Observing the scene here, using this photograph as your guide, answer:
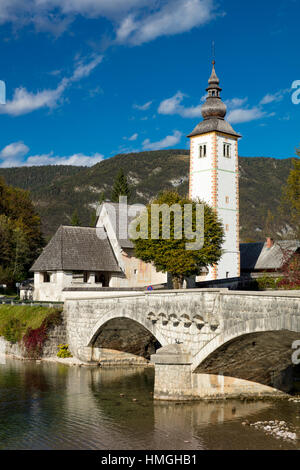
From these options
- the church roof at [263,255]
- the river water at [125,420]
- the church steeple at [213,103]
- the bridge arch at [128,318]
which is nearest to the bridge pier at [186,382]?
the river water at [125,420]

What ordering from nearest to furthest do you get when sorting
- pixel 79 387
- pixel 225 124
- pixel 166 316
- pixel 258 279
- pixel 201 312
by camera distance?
pixel 201 312 → pixel 166 316 → pixel 79 387 → pixel 258 279 → pixel 225 124

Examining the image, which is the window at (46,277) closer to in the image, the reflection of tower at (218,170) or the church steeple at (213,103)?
the reflection of tower at (218,170)

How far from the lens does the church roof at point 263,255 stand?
2051 inches

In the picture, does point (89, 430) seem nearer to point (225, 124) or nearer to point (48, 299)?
point (48, 299)

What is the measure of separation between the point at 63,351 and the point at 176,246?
35.7 feet

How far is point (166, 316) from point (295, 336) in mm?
7131

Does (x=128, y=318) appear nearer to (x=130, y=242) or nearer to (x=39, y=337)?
(x=39, y=337)

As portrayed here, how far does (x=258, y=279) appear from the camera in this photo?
144ft

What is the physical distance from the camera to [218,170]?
49688 mm

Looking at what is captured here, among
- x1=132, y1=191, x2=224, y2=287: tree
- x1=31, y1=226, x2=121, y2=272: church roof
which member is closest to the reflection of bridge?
x1=132, y1=191, x2=224, y2=287: tree

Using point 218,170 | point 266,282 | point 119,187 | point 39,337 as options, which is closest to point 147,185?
point 119,187
